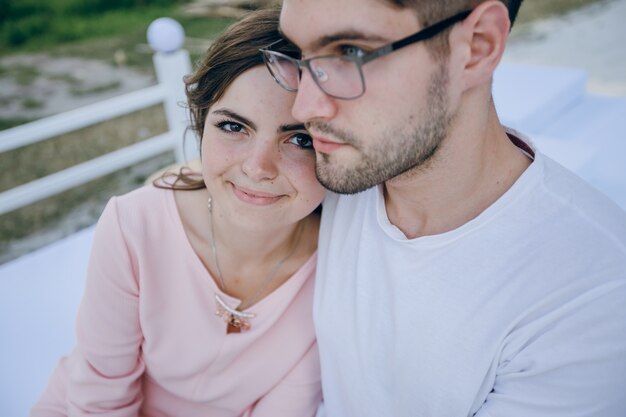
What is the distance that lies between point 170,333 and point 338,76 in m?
1.00

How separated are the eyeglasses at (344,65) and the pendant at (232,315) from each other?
0.74 meters

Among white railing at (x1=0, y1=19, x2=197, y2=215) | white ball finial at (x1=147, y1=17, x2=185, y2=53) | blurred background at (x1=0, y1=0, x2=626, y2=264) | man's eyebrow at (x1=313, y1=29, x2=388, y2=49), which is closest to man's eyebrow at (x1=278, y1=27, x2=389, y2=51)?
man's eyebrow at (x1=313, y1=29, x2=388, y2=49)

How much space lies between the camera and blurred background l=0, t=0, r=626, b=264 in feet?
16.5

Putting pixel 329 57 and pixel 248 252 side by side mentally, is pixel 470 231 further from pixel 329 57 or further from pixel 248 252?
pixel 248 252

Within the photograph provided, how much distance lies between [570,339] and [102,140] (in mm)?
5582

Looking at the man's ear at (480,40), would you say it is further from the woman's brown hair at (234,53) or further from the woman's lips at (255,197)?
the woman's lips at (255,197)

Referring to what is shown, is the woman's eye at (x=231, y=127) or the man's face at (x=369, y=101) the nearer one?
the man's face at (x=369, y=101)

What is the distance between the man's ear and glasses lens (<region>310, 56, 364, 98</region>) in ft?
0.80

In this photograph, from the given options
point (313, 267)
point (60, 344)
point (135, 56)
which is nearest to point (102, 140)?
point (135, 56)

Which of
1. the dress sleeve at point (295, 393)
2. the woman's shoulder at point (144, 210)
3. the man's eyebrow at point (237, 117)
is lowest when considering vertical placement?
the dress sleeve at point (295, 393)

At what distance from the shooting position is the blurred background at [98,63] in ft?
16.5

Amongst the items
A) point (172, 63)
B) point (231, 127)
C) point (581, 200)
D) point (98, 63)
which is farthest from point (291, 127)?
point (98, 63)

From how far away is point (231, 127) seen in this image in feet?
5.32

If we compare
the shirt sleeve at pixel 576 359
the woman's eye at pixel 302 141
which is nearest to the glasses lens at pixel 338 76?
the woman's eye at pixel 302 141
